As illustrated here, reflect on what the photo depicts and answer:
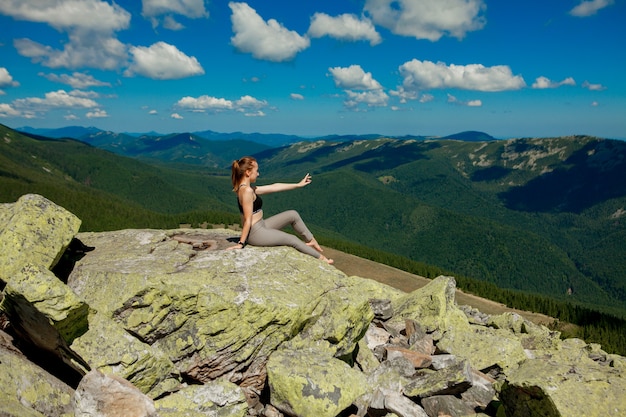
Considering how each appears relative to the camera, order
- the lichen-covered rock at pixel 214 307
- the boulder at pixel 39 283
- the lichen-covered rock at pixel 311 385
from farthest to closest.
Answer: the lichen-covered rock at pixel 214 307 → the lichen-covered rock at pixel 311 385 → the boulder at pixel 39 283

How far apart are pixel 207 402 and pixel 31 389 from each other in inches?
186

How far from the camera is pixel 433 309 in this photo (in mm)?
22078

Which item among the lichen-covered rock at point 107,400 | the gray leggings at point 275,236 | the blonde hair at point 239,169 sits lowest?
the lichen-covered rock at point 107,400

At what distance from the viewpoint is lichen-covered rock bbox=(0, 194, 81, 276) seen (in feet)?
39.5

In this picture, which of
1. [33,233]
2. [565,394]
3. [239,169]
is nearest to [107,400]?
[33,233]

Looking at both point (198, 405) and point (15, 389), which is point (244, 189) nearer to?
point (198, 405)

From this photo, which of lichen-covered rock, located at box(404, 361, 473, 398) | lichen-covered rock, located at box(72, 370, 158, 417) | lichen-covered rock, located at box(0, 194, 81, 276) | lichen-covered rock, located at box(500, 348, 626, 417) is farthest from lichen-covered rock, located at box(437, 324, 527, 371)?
lichen-covered rock, located at box(0, 194, 81, 276)

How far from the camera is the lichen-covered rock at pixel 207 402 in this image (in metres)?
11.2

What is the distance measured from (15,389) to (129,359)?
2935 mm

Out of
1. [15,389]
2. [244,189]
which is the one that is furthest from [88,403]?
[244,189]

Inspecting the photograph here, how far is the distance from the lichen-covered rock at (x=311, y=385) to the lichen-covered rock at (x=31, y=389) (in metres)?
5.82

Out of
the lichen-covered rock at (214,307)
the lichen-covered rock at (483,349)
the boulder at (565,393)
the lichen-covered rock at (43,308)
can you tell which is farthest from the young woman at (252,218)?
the boulder at (565,393)

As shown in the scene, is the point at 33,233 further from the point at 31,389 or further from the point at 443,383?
the point at 443,383

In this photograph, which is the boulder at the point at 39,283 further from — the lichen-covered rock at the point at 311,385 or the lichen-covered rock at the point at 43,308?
the lichen-covered rock at the point at 311,385
